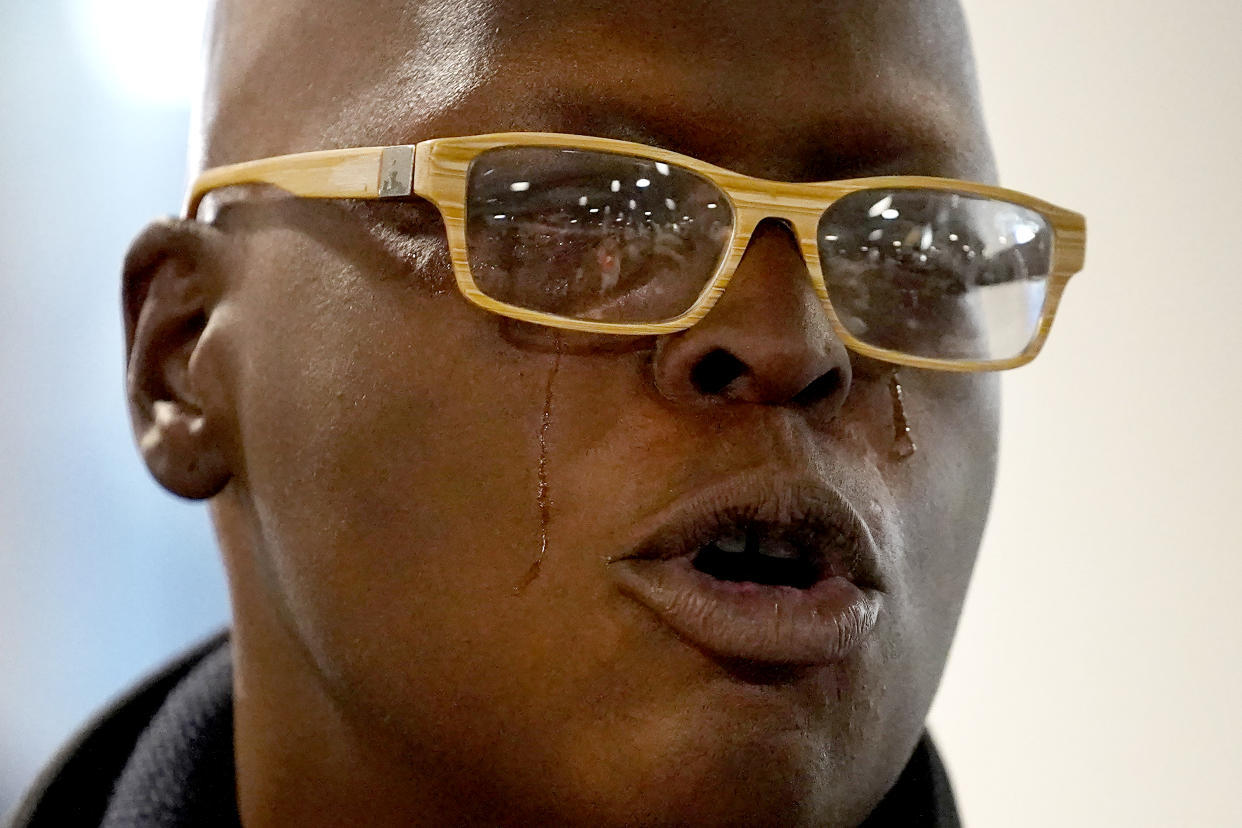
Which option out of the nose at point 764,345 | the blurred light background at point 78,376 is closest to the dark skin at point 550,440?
the nose at point 764,345

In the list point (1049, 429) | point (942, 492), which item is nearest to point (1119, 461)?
point (1049, 429)

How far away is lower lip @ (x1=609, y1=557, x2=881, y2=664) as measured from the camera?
0.64 m

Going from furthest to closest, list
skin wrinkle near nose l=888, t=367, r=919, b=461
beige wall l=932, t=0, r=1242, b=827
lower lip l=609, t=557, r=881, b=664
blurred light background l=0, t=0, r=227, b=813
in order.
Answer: blurred light background l=0, t=0, r=227, b=813 < beige wall l=932, t=0, r=1242, b=827 < skin wrinkle near nose l=888, t=367, r=919, b=461 < lower lip l=609, t=557, r=881, b=664

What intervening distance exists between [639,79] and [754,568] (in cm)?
30

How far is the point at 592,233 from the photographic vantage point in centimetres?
68

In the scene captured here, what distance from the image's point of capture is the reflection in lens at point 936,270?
0.72m

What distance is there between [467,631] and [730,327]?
0.24m

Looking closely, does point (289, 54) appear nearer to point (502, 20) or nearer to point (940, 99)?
point (502, 20)

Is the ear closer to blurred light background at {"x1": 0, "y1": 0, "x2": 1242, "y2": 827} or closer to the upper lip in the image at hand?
the upper lip

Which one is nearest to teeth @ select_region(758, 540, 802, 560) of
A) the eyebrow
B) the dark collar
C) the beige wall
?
the eyebrow

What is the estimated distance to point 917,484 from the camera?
746 millimetres

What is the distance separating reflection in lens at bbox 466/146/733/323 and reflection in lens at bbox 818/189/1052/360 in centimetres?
9

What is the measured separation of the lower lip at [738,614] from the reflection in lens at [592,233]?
153 mm

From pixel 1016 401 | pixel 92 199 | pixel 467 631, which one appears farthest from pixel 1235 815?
pixel 92 199
